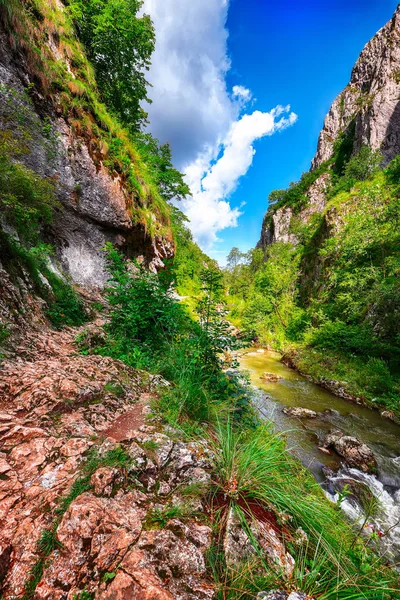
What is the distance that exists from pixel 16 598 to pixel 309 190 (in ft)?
190

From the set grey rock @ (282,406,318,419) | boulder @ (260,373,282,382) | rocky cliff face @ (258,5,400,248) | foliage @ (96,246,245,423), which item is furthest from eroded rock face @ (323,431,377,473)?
rocky cliff face @ (258,5,400,248)

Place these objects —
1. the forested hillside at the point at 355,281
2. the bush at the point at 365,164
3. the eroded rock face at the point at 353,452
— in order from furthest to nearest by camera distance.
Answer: the bush at the point at 365,164, the forested hillside at the point at 355,281, the eroded rock face at the point at 353,452

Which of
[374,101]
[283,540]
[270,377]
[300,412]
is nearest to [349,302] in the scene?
[270,377]

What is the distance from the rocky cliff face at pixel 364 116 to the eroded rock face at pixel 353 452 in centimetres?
3618

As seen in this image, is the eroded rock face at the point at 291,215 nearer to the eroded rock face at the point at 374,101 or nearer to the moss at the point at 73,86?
the eroded rock face at the point at 374,101

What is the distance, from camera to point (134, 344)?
464 cm

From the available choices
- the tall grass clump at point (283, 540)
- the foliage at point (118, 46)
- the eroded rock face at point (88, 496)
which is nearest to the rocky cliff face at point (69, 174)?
the foliage at point (118, 46)

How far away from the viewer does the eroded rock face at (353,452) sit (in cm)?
554

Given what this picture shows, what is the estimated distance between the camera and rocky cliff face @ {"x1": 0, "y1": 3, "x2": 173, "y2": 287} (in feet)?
21.8

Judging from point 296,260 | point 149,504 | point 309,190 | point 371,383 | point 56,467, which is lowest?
point 371,383

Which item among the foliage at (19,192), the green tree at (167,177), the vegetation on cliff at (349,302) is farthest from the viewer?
the green tree at (167,177)

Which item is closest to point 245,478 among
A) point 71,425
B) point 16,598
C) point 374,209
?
point 16,598

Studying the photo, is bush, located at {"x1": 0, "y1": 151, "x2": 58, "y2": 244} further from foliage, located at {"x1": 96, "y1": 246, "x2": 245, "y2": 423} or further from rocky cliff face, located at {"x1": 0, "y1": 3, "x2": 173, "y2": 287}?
rocky cliff face, located at {"x1": 0, "y1": 3, "x2": 173, "y2": 287}

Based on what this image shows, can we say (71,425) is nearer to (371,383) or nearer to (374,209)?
(371,383)
